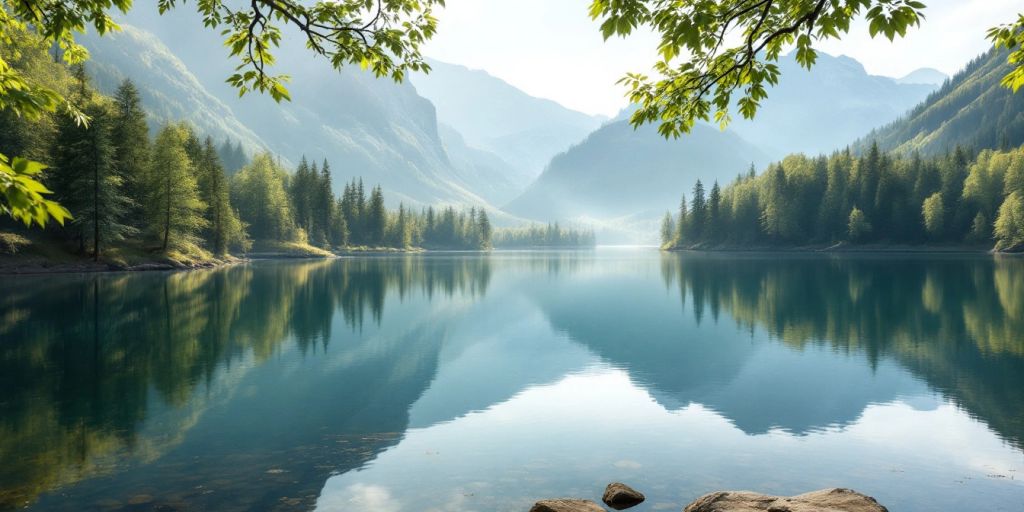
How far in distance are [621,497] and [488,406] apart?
858cm

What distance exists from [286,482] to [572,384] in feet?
41.7

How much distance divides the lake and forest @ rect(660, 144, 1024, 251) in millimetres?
115684

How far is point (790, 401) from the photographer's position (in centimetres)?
1958

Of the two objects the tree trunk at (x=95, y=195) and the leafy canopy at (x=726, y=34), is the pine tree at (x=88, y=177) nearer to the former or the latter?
the tree trunk at (x=95, y=195)

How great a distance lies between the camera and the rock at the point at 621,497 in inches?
438

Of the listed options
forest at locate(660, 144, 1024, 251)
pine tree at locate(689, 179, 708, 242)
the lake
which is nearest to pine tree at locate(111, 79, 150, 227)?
the lake

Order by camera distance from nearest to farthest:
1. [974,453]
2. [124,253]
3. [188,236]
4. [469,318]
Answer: [974,453]
[469,318]
[124,253]
[188,236]

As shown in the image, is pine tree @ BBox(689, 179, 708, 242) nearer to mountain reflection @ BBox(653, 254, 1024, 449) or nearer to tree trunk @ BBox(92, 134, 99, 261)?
mountain reflection @ BBox(653, 254, 1024, 449)

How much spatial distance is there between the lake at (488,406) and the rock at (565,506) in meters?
1.12

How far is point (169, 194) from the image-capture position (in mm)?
72688

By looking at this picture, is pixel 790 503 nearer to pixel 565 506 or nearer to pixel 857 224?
pixel 565 506

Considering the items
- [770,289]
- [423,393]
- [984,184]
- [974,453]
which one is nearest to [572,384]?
[423,393]

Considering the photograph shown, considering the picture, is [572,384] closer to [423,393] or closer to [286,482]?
[423,393]

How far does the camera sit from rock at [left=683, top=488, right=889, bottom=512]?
9.71 m
